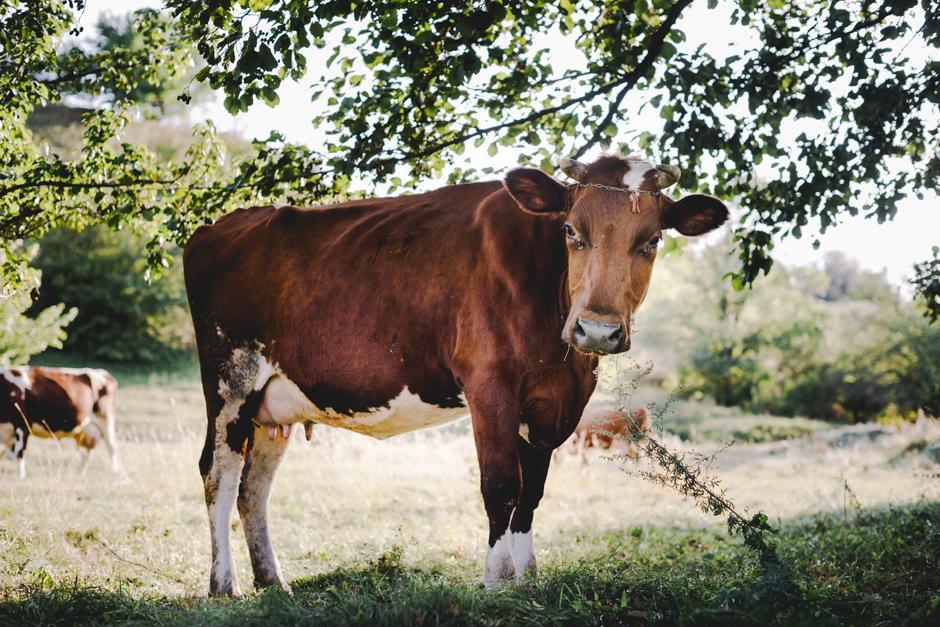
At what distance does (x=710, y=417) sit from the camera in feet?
99.0

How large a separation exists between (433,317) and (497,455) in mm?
1003

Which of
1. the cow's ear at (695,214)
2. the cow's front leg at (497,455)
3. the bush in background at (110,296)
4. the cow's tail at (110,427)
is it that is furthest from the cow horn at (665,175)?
the bush in background at (110,296)

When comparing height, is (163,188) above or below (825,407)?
above

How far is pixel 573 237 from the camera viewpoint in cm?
437

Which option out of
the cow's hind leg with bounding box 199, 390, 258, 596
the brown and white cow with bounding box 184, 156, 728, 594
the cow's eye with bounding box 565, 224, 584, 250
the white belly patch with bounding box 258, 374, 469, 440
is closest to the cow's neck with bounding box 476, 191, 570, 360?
the brown and white cow with bounding box 184, 156, 728, 594

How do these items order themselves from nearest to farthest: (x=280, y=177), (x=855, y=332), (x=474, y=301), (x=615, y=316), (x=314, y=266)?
(x=615, y=316) < (x=474, y=301) < (x=314, y=266) < (x=280, y=177) < (x=855, y=332)

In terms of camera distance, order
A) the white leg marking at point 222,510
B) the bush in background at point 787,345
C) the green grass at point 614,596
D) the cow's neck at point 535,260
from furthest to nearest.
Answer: the bush in background at point 787,345, the white leg marking at point 222,510, the cow's neck at point 535,260, the green grass at point 614,596

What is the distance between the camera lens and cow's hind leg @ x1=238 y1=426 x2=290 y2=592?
213 inches

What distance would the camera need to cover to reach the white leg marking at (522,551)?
4.78 meters

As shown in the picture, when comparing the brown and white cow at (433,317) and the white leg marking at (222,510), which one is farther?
the white leg marking at (222,510)

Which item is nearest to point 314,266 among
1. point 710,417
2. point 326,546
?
point 326,546

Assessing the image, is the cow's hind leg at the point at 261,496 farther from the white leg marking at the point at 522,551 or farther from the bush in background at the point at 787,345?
the bush in background at the point at 787,345

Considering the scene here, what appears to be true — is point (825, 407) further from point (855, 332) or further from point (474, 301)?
point (474, 301)

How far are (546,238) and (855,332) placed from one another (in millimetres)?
35325
